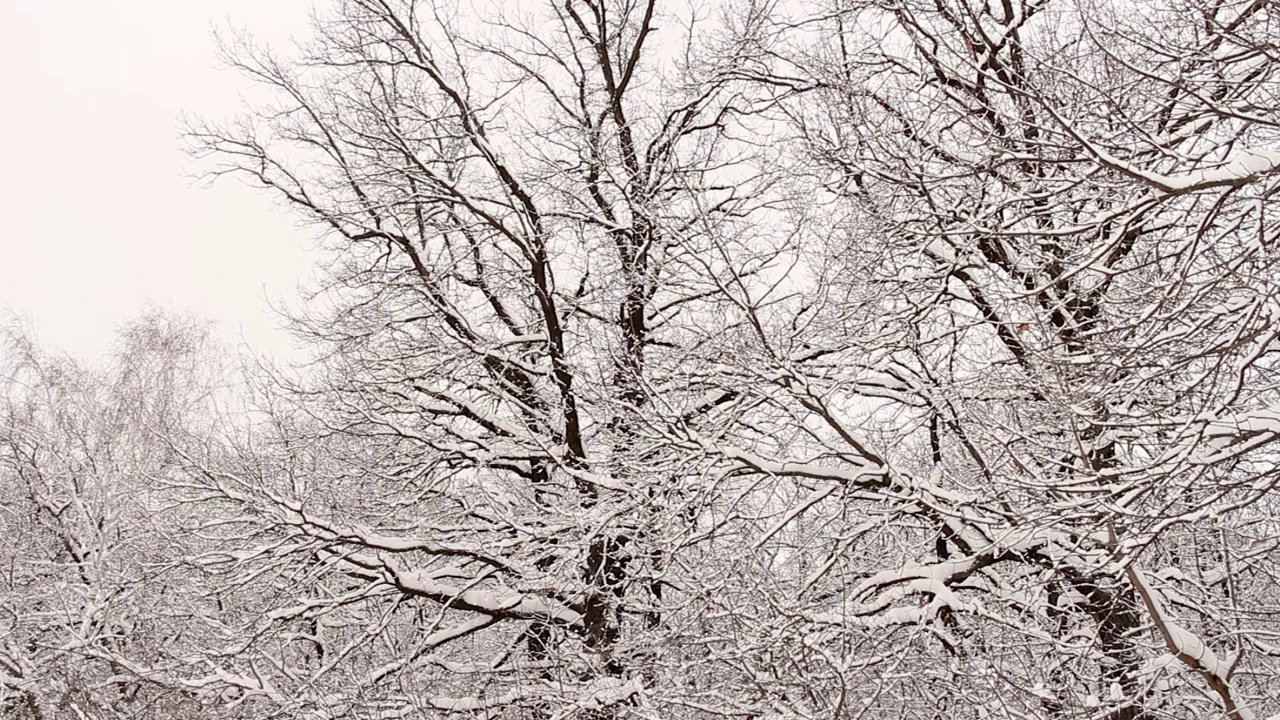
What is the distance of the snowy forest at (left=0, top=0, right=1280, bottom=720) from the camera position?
3.94 m

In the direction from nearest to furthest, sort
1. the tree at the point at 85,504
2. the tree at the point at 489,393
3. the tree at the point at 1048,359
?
the tree at the point at 1048,359
the tree at the point at 489,393
the tree at the point at 85,504

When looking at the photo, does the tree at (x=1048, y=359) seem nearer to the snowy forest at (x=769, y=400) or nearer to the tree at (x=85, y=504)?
the snowy forest at (x=769, y=400)

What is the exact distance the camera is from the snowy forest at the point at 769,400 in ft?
12.9

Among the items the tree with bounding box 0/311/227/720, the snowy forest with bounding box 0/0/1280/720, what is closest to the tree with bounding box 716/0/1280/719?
the snowy forest with bounding box 0/0/1280/720

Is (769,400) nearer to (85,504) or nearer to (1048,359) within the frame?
(1048,359)

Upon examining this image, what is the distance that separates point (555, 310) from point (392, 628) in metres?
2.96

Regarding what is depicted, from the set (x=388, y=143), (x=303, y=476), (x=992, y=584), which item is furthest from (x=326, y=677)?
(x=992, y=584)

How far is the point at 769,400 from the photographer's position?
542 cm

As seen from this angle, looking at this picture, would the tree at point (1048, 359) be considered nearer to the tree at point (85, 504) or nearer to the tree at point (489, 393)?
the tree at point (489, 393)

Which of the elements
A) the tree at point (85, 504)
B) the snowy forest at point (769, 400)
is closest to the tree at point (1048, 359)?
the snowy forest at point (769, 400)

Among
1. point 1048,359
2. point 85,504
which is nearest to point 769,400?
point 1048,359

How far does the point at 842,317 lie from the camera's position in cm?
577

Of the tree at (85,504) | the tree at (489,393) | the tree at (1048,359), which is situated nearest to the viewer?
the tree at (1048,359)

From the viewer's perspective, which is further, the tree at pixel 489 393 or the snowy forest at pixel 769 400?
the tree at pixel 489 393
